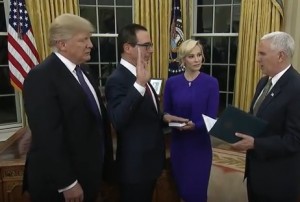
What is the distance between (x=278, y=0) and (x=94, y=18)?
2176 millimetres

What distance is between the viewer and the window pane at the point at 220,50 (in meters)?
3.85

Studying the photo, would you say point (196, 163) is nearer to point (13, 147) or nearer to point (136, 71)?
point (136, 71)

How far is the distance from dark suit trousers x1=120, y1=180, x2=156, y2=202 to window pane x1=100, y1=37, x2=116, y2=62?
2.51 meters

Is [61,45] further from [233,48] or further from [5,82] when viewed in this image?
[233,48]

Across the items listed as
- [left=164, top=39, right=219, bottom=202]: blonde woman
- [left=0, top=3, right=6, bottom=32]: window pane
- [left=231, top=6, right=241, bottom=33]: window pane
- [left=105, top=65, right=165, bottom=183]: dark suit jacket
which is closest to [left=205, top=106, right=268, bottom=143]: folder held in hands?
[left=105, top=65, right=165, bottom=183]: dark suit jacket

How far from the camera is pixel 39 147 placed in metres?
1.27

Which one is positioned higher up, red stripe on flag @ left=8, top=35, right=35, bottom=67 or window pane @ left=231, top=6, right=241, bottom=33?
window pane @ left=231, top=6, right=241, bottom=33

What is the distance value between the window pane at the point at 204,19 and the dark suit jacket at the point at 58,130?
9.47 ft

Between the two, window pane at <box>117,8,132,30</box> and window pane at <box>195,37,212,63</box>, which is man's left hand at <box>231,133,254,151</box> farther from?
window pane at <box>117,8,132,30</box>

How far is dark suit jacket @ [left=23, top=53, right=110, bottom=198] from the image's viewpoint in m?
1.23

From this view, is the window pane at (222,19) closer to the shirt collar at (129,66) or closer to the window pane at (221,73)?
the window pane at (221,73)

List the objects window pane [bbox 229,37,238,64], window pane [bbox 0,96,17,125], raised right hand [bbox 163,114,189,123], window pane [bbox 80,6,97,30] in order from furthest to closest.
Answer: window pane [bbox 229,37,238,64] < window pane [bbox 80,6,97,30] < window pane [bbox 0,96,17,125] < raised right hand [bbox 163,114,189,123]

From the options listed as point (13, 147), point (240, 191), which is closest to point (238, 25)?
point (240, 191)

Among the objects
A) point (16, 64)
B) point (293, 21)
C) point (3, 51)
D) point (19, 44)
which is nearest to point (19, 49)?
point (19, 44)
